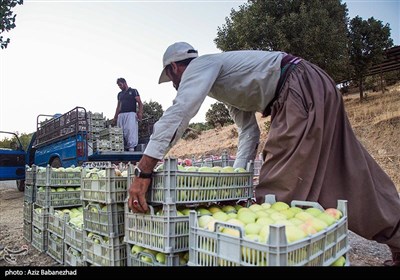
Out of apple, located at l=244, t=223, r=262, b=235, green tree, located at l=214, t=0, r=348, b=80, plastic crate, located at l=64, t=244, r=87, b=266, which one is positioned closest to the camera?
apple, located at l=244, t=223, r=262, b=235

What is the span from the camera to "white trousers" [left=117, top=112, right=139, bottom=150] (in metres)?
9.10

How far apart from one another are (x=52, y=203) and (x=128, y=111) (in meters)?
5.14

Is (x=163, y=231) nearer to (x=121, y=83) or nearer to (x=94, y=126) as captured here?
(x=121, y=83)

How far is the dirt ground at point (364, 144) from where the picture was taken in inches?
152

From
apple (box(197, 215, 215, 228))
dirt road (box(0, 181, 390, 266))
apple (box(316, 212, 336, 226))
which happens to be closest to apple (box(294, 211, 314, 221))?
apple (box(316, 212, 336, 226))

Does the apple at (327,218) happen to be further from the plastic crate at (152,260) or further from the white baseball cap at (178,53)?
the white baseball cap at (178,53)

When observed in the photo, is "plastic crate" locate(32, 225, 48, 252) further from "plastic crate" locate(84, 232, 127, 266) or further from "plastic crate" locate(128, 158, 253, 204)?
"plastic crate" locate(128, 158, 253, 204)

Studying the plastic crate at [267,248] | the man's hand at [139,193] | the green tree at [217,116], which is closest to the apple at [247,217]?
the plastic crate at [267,248]

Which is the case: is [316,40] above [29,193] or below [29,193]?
above

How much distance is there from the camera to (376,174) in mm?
2912
